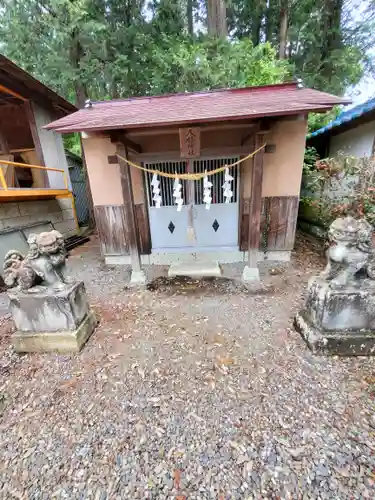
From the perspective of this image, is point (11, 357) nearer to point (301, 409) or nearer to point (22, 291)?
point (22, 291)

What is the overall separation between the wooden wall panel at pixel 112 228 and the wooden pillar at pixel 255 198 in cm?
298

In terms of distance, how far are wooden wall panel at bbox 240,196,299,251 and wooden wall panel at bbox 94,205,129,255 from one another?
289 cm

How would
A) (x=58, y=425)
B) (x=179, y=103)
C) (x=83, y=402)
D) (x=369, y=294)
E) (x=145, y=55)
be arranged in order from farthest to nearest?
1. (x=145, y=55)
2. (x=179, y=103)
3. (x=369, y=294)
4. (x=83, y=402)
5. (x=58, y=425)

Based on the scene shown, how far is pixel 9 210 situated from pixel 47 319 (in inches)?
170

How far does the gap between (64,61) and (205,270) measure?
319 inches

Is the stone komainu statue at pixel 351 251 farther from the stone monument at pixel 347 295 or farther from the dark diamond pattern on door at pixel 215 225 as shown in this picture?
the dark diamond pattern on door at pixel 215 225

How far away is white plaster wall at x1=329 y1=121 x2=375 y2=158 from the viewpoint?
5.46 meters

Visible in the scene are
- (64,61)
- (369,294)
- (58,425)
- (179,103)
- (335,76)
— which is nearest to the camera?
(58,425)

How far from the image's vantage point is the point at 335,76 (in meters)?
9.70

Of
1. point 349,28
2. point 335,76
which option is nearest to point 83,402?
point 335,76

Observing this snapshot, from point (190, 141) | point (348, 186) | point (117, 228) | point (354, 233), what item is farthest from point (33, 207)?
point (348, 186)

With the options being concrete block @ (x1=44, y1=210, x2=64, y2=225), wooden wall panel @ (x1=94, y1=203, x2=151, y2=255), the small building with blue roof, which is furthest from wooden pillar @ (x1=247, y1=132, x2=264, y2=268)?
concrete block @ (x1=44, y1=210, x2=64, y2=225)

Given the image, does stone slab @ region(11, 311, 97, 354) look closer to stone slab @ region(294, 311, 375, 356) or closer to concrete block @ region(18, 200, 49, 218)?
stone slab @ region(294, 311, 375, 356)

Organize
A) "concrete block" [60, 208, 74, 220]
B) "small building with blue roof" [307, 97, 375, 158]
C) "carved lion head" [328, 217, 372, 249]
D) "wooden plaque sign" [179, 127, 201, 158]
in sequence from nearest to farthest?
"carved lion head" [328, 217, 372, 249], "wooden plaque sign" [179, 127, 201, 158], "small building with blue roof" [307, 97, 375, 158], "concrete block" [60, 208, 74, 220]
